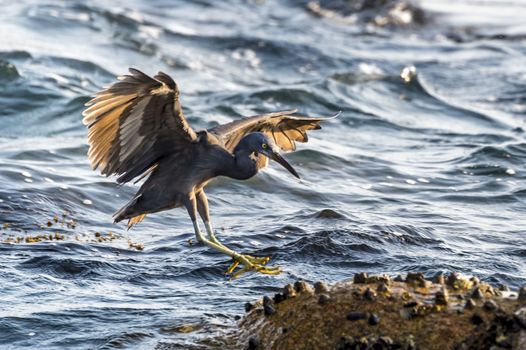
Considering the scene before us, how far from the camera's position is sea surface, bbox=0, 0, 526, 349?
7102 mm

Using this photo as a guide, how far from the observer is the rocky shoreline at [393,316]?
5.10 meters

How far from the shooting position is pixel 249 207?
959cm

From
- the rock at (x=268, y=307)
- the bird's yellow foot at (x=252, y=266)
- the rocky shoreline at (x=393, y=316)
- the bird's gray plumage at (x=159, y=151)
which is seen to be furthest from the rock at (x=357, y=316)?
the bird's gray plumage at (x=159, y=151)

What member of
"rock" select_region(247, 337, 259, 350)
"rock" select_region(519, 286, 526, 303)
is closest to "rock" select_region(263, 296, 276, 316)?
"rock" select_region(247, 337, 259, 350)

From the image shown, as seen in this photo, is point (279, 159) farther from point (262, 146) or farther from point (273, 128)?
point (273, 128)

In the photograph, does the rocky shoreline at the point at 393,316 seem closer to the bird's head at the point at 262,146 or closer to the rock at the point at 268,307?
the rock at the point at 268,307

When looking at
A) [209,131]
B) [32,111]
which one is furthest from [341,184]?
[32,111]

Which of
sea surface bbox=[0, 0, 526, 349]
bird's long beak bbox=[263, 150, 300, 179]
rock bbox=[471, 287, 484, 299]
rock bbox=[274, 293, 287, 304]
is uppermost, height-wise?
bird's long beak bbox=[263, 150, 300, 179]

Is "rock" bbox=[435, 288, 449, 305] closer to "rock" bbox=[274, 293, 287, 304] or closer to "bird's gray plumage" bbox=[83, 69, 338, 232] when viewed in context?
"rock" bbox=[274, 293, 287, 304]

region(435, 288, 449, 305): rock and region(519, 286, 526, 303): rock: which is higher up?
region(519, 286, 526, 303): rock

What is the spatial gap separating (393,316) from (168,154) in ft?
8.08

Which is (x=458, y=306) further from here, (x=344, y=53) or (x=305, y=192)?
(x=344, y=53)

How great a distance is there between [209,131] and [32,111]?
18.6ft

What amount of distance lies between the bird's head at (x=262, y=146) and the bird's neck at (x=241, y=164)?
45 mm
